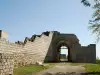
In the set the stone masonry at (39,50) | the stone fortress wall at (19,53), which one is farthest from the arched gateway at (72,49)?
the stone fortress wall at (19,53)

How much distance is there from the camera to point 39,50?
26375mm

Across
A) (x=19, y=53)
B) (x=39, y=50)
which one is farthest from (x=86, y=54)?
(x=19, y=53)

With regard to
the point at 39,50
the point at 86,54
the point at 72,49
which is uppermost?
the point at 72,49

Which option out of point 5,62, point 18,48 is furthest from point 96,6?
point 5,62

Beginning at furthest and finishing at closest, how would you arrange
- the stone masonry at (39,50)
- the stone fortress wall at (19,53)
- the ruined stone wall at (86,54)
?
the ruined stone wall at (86,54) < the stone masonry at (39,50) < the stone fortress wall at (19,53)

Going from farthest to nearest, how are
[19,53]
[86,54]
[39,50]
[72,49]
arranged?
[72,49]
[86,54]
[39,50]
[19,53]

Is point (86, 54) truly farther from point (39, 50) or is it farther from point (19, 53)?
point (19, 53)

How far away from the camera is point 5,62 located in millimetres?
12570

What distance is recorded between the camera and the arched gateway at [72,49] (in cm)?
3303

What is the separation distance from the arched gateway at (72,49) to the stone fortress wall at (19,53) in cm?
392

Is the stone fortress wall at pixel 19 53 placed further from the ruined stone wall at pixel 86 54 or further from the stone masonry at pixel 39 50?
the ruined stone wall at pixel 86 54

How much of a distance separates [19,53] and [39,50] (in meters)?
8.04

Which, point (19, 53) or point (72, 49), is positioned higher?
point (72, 49)

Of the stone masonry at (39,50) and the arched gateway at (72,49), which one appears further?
the arched gateway at (72,49)
